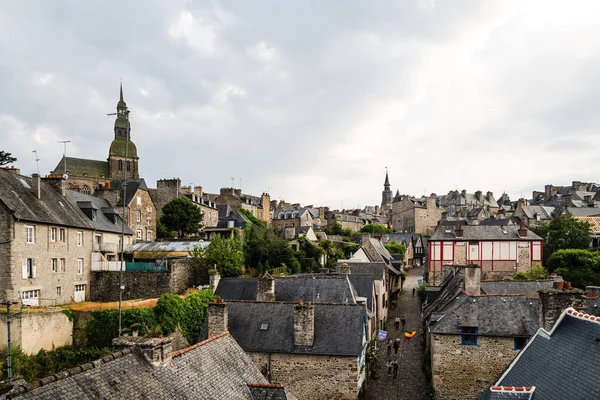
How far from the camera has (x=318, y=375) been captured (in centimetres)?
1827

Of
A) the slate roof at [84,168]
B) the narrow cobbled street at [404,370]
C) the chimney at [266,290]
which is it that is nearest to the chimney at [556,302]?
the narrow cobbled street at [404,370]

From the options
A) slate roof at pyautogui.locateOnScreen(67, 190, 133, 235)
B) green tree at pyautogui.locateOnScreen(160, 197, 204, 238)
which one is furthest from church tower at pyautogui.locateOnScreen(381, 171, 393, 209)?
slate roof at pyautogui.locateOnScreen(67, 190, 133, 235)

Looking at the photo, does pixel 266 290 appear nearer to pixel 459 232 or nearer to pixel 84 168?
pixel 459 232

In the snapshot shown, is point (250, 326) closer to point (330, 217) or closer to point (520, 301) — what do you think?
point (520, 301)

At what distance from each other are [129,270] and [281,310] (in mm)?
15734

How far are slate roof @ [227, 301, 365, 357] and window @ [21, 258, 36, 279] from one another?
41.1 feet

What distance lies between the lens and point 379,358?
86.8 ft

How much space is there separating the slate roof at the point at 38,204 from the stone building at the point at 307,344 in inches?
556

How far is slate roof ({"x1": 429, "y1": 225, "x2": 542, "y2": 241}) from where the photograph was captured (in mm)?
43812

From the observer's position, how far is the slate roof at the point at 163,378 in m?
8.44

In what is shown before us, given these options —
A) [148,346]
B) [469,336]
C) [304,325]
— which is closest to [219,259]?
[304,325]

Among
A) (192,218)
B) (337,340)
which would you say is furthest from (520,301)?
(192,218)

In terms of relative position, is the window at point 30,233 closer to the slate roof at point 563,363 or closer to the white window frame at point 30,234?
the white window frame at point 30,234

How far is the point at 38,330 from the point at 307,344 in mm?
13161
